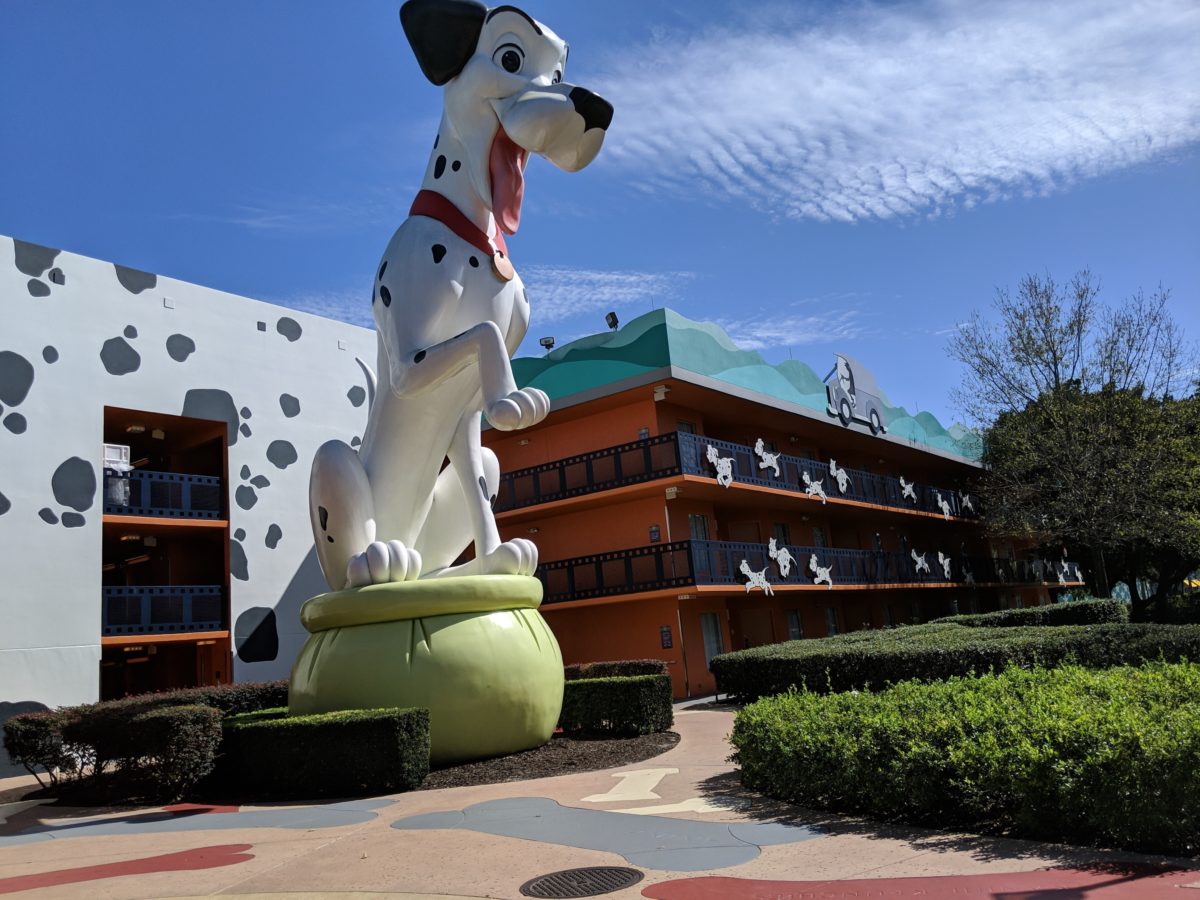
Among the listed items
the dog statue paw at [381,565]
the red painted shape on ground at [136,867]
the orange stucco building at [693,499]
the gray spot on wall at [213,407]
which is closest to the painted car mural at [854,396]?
the orange stucco building at [693,499]

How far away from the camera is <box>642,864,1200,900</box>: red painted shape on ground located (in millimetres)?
4062

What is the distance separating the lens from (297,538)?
20.4 m

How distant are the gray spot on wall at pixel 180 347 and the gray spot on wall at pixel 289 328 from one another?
2109 millimetres

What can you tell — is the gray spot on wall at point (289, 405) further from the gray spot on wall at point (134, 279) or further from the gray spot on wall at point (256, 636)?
the gray spot on wall at point (256, 636)

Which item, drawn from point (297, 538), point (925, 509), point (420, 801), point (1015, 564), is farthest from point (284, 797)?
point (1015, 564)

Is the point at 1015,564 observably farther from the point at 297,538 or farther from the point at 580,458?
the point at 297,538

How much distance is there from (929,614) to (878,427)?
28.5 ft

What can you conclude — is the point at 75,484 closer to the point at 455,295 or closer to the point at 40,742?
the point at 40,742

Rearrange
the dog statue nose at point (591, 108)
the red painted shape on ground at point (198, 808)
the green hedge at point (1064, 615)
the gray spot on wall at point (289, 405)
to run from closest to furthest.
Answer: the red painted shape on ground at point (198, 808) → the dog statue nose at point (591, 108) → the gray spot on wall at point (289, 405) → the green hedge at point (1064, 615)

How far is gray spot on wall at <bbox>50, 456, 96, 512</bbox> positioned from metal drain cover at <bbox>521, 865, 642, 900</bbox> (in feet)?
49.2

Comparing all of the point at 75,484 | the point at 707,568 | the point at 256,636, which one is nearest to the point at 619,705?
the point at 707,568

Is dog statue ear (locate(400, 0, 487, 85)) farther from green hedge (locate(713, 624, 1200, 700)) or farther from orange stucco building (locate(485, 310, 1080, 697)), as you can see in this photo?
orange stucco building (locate(485, 310, 1080, 697))

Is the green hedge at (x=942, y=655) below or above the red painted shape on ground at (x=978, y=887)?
above

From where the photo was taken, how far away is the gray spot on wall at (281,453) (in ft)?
66.8
